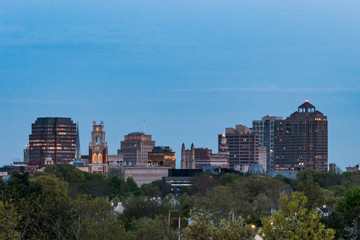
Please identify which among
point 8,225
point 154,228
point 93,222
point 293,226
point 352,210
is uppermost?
point 293,226

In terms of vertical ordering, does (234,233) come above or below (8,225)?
above

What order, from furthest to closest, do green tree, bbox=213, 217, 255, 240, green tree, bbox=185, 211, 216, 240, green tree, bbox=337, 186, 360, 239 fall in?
green tree, bbox=337, 186, 360, 239
green tree, bbox=213, 217, 255, 240
green tree, bbox=185, 211, 216, 240

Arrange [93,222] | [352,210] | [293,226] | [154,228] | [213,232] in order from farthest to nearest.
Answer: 1. [352,210]
2. [154,228]
3. [93,222]
4. [293,226]
5. [213,232]

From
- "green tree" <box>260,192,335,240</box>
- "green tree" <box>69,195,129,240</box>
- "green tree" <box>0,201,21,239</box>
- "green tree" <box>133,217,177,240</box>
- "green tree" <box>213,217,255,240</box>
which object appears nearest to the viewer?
"green tree" <box>213,217,255,240</box>

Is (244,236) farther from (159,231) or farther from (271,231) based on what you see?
(159,231)

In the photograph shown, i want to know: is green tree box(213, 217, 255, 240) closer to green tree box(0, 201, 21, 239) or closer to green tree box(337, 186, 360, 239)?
green tree box(0, 201, 21, 239)

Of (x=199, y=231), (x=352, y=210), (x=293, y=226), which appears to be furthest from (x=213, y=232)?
(x=352, y=210)

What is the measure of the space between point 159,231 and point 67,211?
76.1ft

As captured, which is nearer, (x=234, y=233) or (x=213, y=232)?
(x=234, y=233)

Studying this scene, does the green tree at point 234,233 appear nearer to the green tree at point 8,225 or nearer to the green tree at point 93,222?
the green tree at point 93,222

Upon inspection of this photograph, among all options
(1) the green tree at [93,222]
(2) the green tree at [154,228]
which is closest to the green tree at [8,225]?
(1) the green tree at [93,222]

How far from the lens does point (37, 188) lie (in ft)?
365

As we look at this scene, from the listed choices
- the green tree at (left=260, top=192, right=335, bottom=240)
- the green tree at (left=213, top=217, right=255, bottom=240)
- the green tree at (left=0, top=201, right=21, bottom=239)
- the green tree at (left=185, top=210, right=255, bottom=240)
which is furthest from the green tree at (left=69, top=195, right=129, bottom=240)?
the green tree at (left=260, top=192, right=335, bottom=240)

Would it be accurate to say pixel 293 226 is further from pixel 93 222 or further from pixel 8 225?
pixel 8 225
